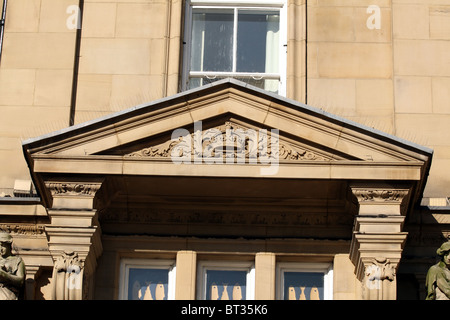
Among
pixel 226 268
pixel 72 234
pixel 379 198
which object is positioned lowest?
pixel 226 268

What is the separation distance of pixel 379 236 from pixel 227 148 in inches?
104

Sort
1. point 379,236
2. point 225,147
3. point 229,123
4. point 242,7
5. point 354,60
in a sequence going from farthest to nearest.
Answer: point 242,7 → point 354,60 → point 229,123 → point 225,147 → point 379,236

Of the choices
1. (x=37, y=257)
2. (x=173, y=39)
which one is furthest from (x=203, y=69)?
(x=37, y=257)

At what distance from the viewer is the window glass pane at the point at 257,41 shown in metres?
27.3

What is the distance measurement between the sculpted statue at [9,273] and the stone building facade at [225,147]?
26.2 inches

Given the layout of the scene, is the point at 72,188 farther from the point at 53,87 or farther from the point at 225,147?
the point at 53,87

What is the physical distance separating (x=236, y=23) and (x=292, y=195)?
476cm

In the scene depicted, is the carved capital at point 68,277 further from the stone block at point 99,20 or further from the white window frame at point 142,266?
the stone block at point 99,20

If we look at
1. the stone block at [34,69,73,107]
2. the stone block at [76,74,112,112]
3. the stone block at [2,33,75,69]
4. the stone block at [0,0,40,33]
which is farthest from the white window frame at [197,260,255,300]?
the stone block at [0,0,40,33]

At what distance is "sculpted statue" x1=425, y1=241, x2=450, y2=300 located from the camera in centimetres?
2294

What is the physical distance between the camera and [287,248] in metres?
24.4

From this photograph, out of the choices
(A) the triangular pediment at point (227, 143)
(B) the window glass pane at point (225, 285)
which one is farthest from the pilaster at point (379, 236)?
(B) the window glass pane at point (225, 285)

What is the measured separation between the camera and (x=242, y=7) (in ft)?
91.1

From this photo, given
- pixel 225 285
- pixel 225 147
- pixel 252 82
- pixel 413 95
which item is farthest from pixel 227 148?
pixel 413 95
